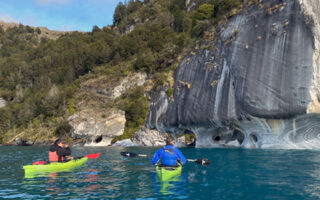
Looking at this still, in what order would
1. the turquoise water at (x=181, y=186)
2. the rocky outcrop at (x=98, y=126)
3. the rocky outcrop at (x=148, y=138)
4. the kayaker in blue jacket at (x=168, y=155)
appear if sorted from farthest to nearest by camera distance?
the rocky outcrop at (x=98, y=126) < the rocky outcrop at (x=148, y=138) < the kayaker in blue jacket at (x=168, y=155) < the turquoise water at (x=181, y=186)

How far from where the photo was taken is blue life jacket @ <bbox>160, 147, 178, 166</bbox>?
492 inches

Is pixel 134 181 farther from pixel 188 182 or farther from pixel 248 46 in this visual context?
pixel 248 46

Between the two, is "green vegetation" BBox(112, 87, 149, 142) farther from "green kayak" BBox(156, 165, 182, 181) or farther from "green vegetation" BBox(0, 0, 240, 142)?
"green kayak" BBox(156, 165, 182, 181)

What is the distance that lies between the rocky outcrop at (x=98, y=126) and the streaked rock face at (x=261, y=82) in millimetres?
21237

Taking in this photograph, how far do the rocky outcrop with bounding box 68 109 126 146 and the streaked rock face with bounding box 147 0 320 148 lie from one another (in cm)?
2124

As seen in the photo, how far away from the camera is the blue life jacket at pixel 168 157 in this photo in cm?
1250

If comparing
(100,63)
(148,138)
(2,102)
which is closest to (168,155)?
(148,138)

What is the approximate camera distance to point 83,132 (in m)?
53.2

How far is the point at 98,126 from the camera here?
53.7 metres

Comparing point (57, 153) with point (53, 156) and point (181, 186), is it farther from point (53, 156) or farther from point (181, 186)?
point (181, 186)

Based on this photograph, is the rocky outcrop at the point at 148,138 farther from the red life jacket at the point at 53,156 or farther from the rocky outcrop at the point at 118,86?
the red life jacket at the point at 53,156

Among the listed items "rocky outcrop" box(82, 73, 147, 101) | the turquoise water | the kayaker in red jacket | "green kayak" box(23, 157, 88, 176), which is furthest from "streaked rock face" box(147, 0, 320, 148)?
"rocky outcrop" box(82, 73, 147, 101)

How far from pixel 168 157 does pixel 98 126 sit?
43.1 m

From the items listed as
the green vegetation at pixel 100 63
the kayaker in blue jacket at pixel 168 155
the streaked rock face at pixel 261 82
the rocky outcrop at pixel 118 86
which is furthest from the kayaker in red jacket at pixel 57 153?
the rocky outcrop at pixel 118 86
